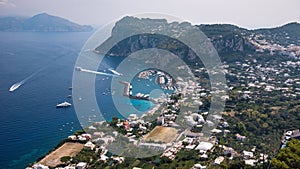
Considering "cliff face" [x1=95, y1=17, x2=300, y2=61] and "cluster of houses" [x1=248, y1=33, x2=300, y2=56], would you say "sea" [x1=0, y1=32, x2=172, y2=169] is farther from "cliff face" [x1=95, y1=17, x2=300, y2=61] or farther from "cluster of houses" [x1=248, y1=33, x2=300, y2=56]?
"cluster of houses" [x1=248, y1=33, x2=300, y2=56]

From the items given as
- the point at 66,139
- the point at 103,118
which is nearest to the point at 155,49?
the point at 103,118

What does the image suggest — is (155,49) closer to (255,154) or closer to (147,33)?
(147,33)

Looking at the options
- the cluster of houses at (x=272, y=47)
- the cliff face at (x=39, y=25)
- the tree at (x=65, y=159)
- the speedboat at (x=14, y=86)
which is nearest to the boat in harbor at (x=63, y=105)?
the speedboat at (x=14, y=86)

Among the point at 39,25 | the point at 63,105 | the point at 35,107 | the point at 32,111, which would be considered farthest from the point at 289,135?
the point at 39,25

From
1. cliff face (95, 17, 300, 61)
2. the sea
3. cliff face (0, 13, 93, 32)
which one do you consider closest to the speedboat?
the sea

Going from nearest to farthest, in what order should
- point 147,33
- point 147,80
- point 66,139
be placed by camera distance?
point 66,139 → point 147,80 → point 147,33

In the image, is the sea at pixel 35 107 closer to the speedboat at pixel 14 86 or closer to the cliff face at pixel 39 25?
the speedboat at pixel 14 86

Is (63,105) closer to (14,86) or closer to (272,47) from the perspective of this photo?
(14,86)

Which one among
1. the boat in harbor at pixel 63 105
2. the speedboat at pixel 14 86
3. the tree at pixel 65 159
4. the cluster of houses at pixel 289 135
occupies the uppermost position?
the speedboat at pixel 14 86
